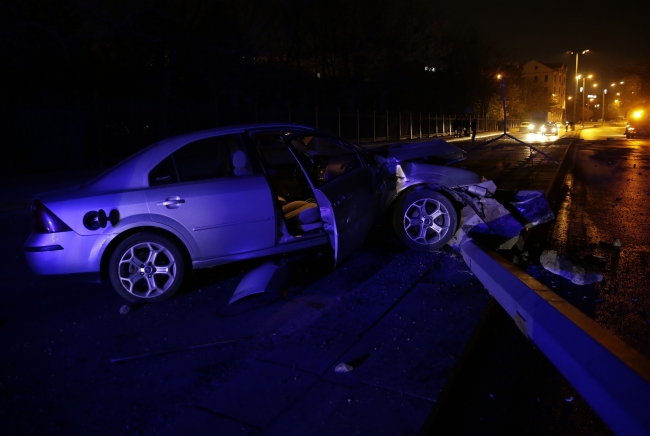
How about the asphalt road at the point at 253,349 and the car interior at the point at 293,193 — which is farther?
the car interior at the point at 293,193

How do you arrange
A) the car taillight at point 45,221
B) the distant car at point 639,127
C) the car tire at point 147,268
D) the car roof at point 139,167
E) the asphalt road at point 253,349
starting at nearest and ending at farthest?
the asphalt road at point 253,349, the car taillight at point 45,221, the car tire at point 147,268, the car roof at point 139,167, the distant car at point 639,127

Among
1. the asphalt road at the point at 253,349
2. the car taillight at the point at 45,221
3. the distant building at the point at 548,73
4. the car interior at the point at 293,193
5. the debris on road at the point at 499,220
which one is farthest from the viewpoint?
the distant building at the point at 548,73

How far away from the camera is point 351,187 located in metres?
5.35

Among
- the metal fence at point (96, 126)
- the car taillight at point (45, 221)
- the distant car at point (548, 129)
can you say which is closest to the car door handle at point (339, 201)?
the car taillight at point (45, 221)

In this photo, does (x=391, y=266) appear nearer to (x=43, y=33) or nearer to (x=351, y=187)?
(x=351, y=187)

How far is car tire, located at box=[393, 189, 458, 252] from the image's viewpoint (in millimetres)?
6184

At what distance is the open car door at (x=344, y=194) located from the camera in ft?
16.1

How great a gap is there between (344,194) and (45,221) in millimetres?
2723

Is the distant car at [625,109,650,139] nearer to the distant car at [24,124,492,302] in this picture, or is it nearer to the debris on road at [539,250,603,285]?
the debris on road at [539,250,603,285]

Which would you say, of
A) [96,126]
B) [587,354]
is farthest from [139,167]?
[96,126]

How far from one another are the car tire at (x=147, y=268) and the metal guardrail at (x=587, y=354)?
295cm

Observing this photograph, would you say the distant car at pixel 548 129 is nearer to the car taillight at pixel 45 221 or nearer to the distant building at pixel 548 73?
the car taillight at pixel 45 221

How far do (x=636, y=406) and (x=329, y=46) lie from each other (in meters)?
43.6

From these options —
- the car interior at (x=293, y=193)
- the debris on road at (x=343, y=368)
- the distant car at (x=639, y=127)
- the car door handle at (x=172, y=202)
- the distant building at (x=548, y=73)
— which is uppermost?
the distant building at (x=548, y=73)
